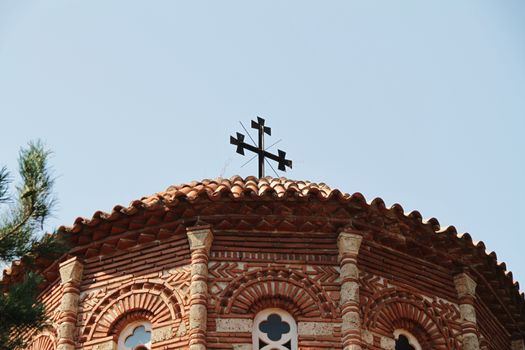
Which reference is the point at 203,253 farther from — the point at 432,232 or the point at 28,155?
the point at 28,155

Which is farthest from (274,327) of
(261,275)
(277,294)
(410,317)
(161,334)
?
(410,317)

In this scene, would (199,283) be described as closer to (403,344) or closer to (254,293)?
(254,293)

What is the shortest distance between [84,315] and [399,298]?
380 centimetres

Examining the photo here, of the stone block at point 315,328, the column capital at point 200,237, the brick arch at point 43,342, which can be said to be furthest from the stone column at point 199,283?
the brick arch at point 43,342

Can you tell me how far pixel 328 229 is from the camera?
51.8 ft

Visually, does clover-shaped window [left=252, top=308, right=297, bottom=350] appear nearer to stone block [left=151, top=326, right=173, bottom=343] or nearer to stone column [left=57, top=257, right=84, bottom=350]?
Answer: stone block [left=151, top=326, right=173, bottom=343]

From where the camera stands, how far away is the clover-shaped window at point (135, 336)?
15344mm

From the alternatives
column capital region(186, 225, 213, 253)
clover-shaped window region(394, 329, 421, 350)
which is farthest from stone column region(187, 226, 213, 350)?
clover-shaped window region(394, 329, 421, 350)

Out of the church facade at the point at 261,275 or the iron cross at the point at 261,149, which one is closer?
the church facade at the point at 261,275

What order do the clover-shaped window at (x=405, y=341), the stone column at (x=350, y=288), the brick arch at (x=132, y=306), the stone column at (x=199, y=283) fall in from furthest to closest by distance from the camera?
the clover-shaped window at (x=405, y=341), the brick arch at (x=132, y=306), the stone column at (x=350, y=288), the stone column at (x=199, y=283)

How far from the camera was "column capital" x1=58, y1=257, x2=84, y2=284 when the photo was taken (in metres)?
15.9

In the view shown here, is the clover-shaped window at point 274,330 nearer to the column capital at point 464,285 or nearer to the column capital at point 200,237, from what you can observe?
the column capital at point 200,237

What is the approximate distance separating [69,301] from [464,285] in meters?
4.89

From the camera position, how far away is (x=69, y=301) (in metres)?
15.7
